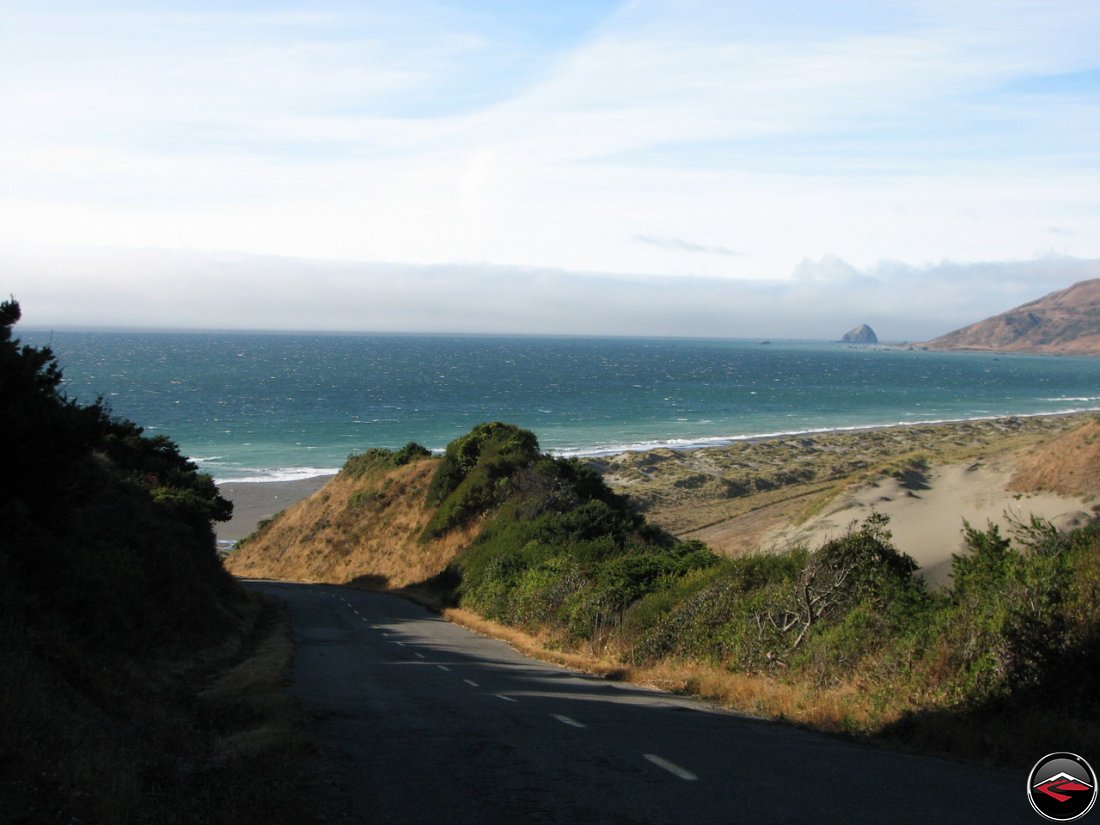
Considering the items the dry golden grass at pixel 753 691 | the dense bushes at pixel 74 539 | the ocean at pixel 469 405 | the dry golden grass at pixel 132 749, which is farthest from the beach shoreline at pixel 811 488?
the dry golden grass at pixel 132 749

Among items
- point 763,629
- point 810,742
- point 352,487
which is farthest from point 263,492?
point 810,742

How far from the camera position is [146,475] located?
108 feet

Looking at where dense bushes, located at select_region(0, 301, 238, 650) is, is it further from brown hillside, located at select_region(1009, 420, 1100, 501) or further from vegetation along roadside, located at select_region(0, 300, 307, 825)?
brown hillside, located at select_region(1009, 420, 1100, 501)

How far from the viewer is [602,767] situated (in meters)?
8.71

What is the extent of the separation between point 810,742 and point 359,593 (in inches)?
1361

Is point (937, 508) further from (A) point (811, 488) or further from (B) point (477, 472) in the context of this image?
(B) point (477, 472)

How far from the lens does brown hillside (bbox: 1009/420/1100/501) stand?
137 feet

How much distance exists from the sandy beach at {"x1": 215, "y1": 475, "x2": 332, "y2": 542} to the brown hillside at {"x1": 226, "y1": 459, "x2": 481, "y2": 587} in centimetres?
449

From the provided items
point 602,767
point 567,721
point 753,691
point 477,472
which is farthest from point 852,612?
point 477,472

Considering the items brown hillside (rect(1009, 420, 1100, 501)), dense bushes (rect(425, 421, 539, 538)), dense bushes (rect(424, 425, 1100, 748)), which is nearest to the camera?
dense bushes (rect(424, 425, 1100, 748))

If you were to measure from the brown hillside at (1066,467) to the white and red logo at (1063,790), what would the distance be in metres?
37.4

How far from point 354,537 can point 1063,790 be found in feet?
159

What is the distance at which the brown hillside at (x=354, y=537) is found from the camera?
48781 mm

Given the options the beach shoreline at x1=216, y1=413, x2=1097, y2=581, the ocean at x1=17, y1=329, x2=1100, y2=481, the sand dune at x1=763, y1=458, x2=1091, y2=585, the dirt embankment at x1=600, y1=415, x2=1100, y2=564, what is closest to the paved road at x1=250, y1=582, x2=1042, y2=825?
the beach shoreline at x1=216, y1=413, x2=1097, y2=581
